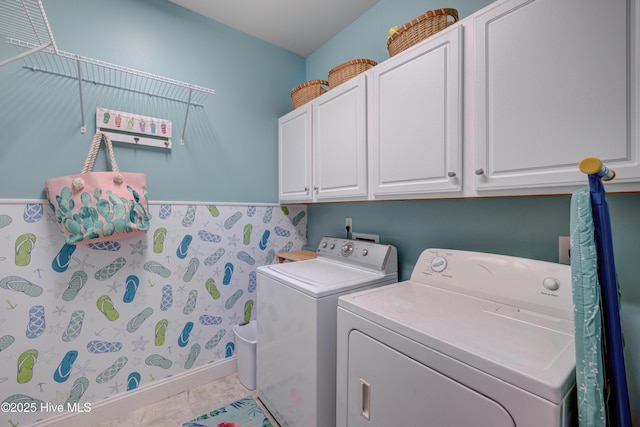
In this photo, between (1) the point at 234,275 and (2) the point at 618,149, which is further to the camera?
(1) the point at 234,275

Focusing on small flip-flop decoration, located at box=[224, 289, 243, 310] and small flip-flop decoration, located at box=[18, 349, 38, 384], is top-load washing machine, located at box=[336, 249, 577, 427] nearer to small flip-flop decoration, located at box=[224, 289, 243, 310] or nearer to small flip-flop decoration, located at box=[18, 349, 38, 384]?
small flip-flop decoration, located at box=[224, 289, 243, 310]

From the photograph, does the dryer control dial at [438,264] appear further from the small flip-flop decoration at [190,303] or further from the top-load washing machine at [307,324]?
the small flip-flop decoration at [190,303]

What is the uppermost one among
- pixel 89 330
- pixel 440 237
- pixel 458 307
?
pixel 440 237

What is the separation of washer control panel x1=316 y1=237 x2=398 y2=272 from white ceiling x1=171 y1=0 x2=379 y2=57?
1.67 m

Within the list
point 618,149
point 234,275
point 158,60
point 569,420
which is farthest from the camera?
point 234,275

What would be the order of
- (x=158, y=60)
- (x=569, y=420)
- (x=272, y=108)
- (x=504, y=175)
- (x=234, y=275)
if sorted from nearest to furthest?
1. (x=569, y=420)
2. (x=504, y=175)
3. (x=158, y=60)
4. (x=234, y=275)
5. (x=272, y=108)

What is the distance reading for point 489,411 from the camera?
0.71 meters

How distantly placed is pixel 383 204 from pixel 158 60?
5.95 feet

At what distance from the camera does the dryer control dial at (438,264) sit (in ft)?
Result: 4.42

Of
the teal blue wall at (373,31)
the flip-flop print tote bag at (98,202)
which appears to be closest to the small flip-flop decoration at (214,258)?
the flip-flop print tote bag at (98,202)

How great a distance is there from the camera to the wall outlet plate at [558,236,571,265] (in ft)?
3.59

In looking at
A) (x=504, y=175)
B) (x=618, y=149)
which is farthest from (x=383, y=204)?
(x=618, y=149)

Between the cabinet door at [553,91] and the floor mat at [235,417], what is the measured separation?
1.85 m

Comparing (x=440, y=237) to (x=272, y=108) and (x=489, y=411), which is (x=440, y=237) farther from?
(x=272, y=108)
